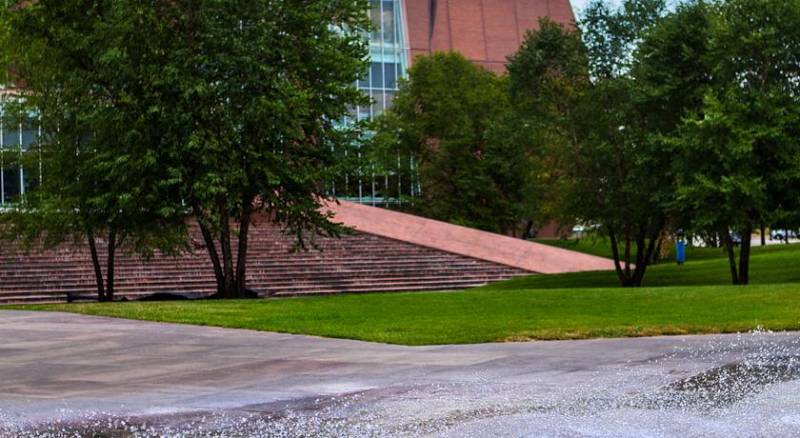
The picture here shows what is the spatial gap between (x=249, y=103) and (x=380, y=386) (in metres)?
17.1

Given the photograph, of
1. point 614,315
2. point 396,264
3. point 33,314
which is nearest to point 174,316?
point 33,314

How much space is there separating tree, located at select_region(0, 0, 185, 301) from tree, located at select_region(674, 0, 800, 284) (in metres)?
13.0

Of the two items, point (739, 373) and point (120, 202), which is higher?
point (120, 202)

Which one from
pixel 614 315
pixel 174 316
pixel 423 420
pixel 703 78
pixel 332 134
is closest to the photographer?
pixel 423 420

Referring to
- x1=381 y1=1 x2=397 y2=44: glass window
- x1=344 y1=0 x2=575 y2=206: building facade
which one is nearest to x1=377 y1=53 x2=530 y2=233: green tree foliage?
x1=344 y1=0 x2=575 y2=206: building facade

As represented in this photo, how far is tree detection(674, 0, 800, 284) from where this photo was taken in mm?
26391

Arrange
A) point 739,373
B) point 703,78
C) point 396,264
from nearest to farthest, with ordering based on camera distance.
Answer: point 739,373
point 703,78
point 396,264

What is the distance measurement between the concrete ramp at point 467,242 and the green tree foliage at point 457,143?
13696 mm

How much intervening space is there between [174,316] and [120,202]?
24.3 ft

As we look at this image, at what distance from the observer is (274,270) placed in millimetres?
35844

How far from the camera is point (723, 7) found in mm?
28469

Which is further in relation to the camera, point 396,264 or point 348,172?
point 396,264

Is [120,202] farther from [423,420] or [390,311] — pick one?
[423,420]

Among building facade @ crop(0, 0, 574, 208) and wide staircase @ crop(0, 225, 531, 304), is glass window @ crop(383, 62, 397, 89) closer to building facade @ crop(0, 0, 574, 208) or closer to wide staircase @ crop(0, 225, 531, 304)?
building facade @ crop(0, 0, 574, 208)
